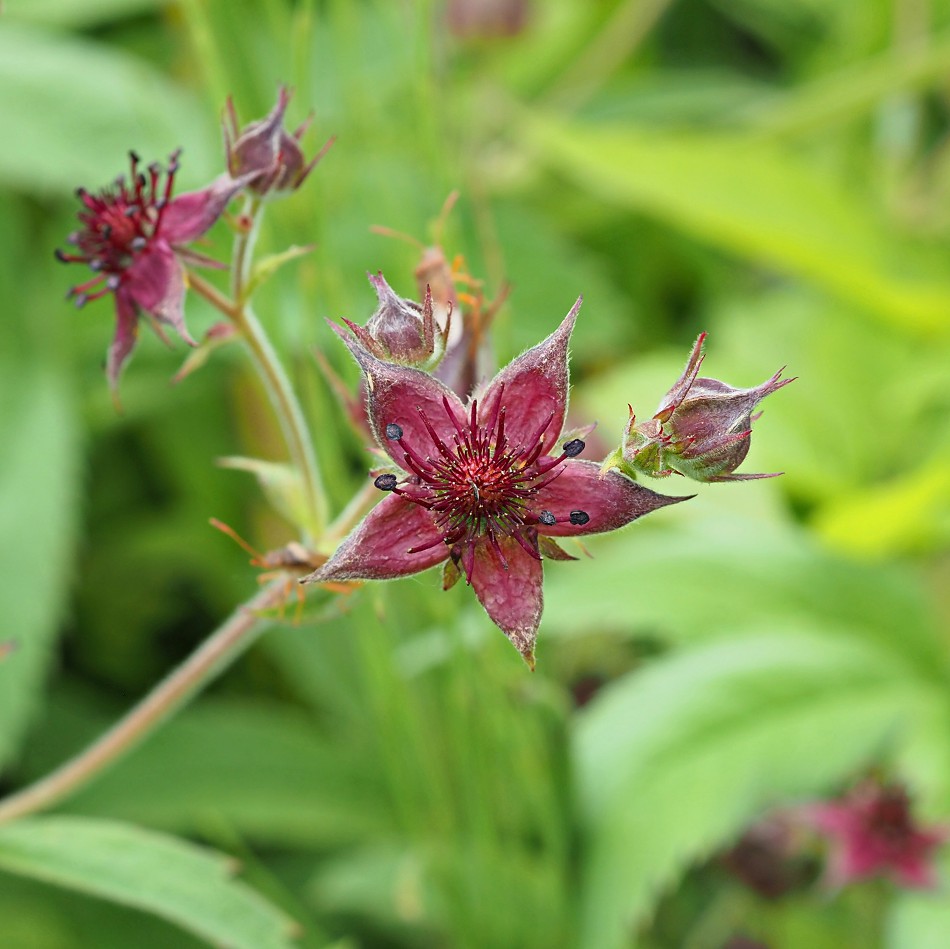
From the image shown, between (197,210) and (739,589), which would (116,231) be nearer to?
(197,210)

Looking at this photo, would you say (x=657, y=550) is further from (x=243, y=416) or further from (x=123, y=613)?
(x=123, y=613)

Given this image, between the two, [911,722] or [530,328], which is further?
[530,328]

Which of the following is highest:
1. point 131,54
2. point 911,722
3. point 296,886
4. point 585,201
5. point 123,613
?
point 131,54

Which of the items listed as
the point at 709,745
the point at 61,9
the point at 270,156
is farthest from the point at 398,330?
the point at 61,9

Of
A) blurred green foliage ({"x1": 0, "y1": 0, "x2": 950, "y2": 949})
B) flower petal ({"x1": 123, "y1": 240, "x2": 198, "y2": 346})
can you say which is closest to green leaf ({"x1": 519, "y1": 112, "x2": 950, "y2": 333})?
blurred green foliage ({"x1": 0, "y1": 0, "x2": 950, "y2": 949})

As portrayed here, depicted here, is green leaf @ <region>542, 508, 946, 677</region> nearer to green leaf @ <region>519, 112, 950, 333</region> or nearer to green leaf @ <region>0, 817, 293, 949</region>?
green leaf @ <region>519, 112, 950, 333</region>

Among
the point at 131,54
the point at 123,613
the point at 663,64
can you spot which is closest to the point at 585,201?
the point at 663,64
